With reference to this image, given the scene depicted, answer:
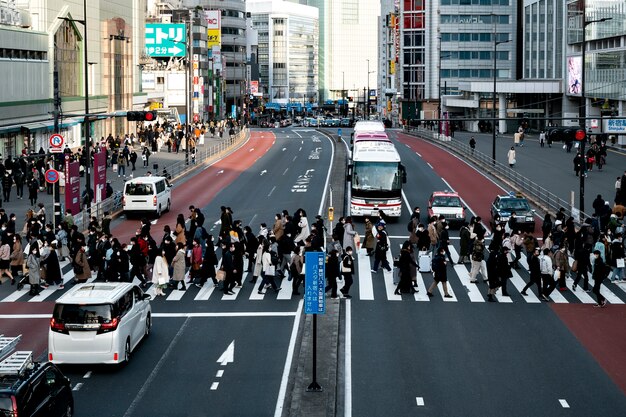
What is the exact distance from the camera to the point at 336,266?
26.5m

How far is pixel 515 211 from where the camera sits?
1566 inches

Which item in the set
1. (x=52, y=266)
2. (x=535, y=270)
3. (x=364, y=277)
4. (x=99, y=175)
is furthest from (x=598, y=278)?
(x=99, y=175)

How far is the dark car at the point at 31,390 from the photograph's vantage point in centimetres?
1376

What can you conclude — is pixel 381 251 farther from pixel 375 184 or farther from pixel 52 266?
pixel 375 184

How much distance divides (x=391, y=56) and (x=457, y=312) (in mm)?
166614

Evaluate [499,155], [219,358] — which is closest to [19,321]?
[219,358]

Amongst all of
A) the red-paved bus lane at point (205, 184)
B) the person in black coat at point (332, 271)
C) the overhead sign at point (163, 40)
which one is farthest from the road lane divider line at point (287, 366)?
the overhead sign at point (163, 40)

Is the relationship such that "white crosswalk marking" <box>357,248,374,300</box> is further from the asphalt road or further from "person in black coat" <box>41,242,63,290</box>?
"person in black coat" <box>41,242,63,290</box>

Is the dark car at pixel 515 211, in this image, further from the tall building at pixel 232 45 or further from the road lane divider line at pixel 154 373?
the tall building at pixel 232 45

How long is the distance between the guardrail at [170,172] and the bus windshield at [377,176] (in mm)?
11093

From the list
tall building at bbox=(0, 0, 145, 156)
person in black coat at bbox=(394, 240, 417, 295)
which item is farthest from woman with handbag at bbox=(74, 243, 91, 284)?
tall building at bbox=(0, 0, 145, 156)

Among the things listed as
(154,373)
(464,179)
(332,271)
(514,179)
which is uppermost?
(514,179)

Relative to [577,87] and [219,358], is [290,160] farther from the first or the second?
[219,358]

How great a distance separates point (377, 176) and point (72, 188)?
13.2 metres
